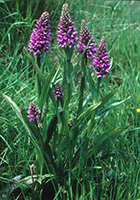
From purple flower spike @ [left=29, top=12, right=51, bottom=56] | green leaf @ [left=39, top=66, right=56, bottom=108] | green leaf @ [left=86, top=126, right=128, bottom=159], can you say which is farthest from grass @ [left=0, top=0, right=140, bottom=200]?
purple flower spike @ [left=29, top=12, right=51, bottom=56]

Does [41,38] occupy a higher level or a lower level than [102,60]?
higher

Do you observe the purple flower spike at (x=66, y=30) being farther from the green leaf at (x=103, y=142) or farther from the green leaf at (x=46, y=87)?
the green leaf at (x=103, y=142)

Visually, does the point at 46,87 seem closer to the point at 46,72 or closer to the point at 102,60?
the point at 102,60

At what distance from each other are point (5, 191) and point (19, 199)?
0.13 meters

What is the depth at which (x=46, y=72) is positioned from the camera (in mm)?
2863

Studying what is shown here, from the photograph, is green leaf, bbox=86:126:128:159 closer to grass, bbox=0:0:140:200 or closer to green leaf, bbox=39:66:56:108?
grass, bbox=0:0:140:200

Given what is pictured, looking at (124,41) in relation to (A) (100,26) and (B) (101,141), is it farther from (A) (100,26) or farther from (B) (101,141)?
(B) (101,141)

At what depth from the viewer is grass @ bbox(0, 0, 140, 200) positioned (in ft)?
5.77

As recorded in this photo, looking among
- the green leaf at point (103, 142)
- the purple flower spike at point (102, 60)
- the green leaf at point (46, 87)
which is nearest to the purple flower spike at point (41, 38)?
the green leaf at point (46, 87)

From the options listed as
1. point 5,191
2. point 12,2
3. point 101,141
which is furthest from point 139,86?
point 12,2

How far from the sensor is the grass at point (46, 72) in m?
1.76

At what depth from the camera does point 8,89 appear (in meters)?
2.36

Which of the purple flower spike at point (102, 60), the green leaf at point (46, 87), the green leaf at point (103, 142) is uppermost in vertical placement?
the purple flower spike at point (102, 60)

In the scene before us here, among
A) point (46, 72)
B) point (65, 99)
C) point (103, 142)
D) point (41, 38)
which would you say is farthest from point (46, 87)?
point (46, 72)
